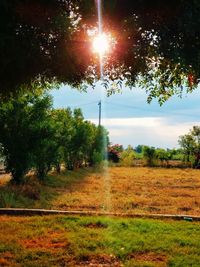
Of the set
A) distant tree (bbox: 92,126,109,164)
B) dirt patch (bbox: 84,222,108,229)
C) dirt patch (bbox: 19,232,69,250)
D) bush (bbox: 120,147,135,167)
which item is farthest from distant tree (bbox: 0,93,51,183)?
bush (bbox: 120,147,135,167)


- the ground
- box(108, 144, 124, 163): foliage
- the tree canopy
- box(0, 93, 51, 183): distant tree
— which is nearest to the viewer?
the tree canopy

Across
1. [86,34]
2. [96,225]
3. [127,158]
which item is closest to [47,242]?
[96,225]

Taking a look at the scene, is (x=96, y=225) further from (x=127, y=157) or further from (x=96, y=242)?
(x=127, y=157)

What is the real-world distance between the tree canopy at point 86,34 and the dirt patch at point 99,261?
3.31 m

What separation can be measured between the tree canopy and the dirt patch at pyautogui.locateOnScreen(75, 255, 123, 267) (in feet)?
10.9

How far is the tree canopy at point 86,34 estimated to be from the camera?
6.32 m

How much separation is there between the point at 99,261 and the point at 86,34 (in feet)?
12.7

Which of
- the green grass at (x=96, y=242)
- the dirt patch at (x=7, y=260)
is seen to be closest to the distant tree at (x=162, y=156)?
the green grass at (x=96, y=242)

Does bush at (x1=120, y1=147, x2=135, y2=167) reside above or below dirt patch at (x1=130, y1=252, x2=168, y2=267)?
above

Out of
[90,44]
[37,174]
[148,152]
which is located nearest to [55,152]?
[37,174]

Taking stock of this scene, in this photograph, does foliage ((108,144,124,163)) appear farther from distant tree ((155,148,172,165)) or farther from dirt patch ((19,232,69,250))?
dirt patch ((19,232,69,250))

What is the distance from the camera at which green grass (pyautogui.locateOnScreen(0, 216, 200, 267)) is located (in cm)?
830

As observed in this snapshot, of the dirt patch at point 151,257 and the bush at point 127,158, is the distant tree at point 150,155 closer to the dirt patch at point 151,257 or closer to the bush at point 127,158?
the bush at point 127,158

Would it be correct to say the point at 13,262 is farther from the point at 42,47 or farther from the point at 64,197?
the point at 64,197
